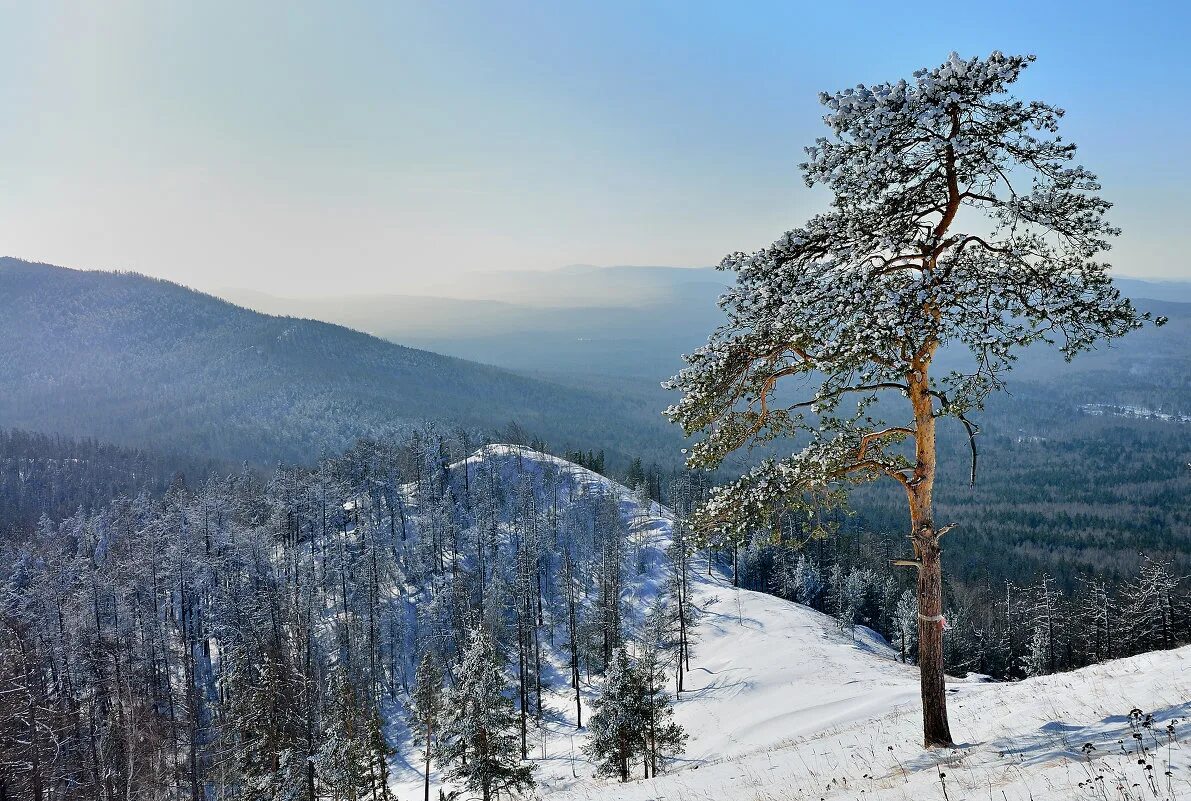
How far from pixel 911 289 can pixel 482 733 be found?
26102 mm

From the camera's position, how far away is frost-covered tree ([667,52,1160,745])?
27.5 feet

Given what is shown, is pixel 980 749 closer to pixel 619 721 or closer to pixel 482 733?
pixel 619 721

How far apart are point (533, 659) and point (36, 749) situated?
134 ft

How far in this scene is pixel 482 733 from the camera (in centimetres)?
2623

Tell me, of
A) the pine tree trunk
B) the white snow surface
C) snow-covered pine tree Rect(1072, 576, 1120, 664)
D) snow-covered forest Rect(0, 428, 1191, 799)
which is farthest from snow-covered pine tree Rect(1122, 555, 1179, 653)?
the pine tree trunk

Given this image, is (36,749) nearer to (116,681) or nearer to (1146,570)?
(116,681)

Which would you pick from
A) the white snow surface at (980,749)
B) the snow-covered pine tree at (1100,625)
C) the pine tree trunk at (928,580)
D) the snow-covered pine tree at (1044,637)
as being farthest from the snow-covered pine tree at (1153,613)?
the pine tree trunk at (928,580)

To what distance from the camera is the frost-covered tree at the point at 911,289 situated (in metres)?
8.39

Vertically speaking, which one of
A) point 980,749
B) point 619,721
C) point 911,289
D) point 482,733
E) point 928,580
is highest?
point 911,289

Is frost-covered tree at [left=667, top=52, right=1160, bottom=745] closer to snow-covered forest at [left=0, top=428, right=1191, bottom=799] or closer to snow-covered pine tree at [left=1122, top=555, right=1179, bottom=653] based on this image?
snow-covered forest at [left=0, top=428, right=1191, bottom=799]

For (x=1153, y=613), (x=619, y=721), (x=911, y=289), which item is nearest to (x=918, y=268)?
(x=911, y=289)

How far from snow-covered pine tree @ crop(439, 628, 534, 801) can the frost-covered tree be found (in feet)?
67.9

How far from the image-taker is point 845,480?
11.0m

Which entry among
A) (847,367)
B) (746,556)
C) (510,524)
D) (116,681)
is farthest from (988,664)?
(116,681)
